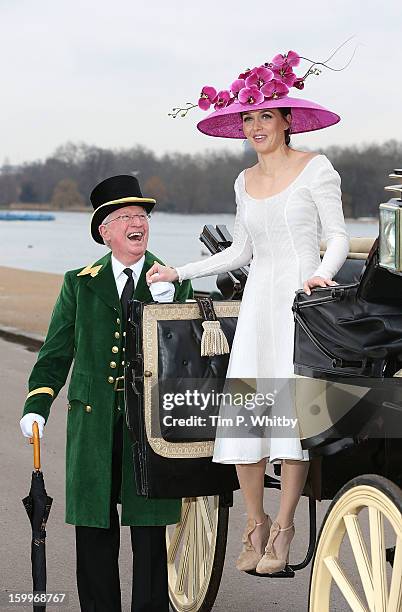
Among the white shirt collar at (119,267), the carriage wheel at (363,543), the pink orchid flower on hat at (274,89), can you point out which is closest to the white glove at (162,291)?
the white shirt collar at (119,267)

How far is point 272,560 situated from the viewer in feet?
14.2

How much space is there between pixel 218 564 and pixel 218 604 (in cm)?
47

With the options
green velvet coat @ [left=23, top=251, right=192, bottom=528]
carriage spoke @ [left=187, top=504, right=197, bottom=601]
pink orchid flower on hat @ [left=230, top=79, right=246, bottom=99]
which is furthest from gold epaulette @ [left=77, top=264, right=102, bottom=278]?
carriage spoke @ [left=187, top=504, right=197, bottom=601]

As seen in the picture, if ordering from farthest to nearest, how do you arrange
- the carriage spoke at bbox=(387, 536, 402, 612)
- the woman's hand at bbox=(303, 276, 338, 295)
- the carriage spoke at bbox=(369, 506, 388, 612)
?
the woman's hand at bbox=(303, 276, 338, 295) → the carriage spoke at bbox=(369, 506, 388, 612) → the carriage spoke at bbox=(387, 536, 402, 612)

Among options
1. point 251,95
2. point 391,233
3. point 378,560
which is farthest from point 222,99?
point 378,560

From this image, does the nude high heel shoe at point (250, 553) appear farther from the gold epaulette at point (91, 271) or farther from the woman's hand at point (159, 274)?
the gold epaulette at point (91, 271)

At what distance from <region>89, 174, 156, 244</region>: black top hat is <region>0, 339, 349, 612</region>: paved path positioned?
1.78m

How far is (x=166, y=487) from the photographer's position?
448 cm

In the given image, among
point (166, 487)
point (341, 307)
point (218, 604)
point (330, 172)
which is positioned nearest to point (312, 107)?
point (330, 172)

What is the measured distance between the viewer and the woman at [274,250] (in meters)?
4.31

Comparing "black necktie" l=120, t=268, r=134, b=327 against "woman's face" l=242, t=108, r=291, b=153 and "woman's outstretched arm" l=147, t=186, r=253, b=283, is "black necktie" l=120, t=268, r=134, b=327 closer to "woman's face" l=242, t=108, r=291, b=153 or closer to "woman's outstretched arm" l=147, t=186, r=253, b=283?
"woman's outstretched arm" l=147, t=186, r=253, b=283

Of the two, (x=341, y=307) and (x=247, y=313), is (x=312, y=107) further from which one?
(x=341, y=307)

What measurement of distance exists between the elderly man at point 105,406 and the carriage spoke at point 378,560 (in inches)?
50.6

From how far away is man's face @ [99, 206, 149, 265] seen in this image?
4.67m
